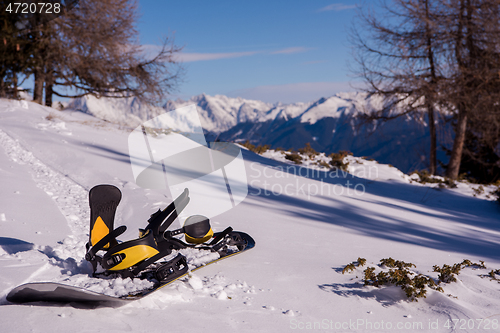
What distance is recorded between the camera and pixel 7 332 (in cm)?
184

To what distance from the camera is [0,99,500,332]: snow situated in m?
2.26

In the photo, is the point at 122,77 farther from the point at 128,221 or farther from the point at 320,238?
the point at 320,238

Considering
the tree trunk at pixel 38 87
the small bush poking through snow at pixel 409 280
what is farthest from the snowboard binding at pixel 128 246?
the tree trunk at pixel 38 87

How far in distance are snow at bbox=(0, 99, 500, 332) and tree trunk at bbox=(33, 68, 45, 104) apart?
21.1 ft

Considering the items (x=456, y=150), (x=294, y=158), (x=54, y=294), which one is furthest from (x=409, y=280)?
(x=456, y=150)

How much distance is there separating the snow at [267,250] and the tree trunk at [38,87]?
21.1 feet

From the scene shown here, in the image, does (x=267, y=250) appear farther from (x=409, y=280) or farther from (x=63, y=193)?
(x=63, y=193)

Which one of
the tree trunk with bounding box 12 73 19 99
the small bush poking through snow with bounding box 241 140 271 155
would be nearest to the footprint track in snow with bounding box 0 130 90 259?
the tree trunk with bounding box 12 73 19 99

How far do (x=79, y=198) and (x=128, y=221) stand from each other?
1465 millimetres

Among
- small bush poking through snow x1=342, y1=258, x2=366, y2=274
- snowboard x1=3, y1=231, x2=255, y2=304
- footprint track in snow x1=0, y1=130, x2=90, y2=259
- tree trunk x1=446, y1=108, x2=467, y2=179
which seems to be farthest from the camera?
tree trunk x1=446, y1=108, x2=467, y2=179

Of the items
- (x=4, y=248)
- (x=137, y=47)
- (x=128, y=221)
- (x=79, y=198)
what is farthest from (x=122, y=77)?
(x=4, y=248)

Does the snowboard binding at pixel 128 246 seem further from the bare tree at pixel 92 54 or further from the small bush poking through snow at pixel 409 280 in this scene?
the bare tree at pixel 92 54

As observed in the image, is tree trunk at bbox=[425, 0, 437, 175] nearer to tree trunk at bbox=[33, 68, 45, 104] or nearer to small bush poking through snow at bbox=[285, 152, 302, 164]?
small bush poking through snow at bbox=[285, 152, 302, 164]

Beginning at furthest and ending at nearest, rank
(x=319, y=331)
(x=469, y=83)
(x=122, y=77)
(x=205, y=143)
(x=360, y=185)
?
(x=122, y=77) → (x=469, y=83) → (x=360, y=185) → (x=205, y=143) → (x=319, y=331)
